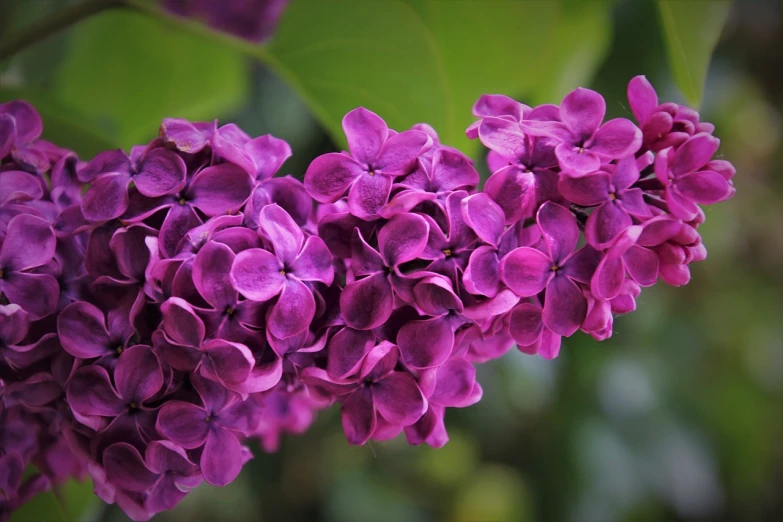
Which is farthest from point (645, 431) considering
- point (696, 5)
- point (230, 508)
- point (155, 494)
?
point (155, 494)

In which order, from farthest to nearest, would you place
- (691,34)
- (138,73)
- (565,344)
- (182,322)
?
(565,344) → (138,73) → (691,34) → (182,322)

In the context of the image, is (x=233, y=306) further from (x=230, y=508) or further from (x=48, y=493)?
(x=230, y=508)

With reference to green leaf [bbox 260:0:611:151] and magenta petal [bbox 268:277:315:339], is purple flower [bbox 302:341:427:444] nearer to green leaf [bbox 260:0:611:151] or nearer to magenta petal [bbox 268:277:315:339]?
magenta petal [bbox 268:277:315:339]

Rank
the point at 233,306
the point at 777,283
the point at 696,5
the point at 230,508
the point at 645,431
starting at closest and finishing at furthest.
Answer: the point at 233,306 < the point at 696,5 < the point at 645,431 < the point at 230,508 < the point at 777,283

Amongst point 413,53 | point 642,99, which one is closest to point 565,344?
point 413,53

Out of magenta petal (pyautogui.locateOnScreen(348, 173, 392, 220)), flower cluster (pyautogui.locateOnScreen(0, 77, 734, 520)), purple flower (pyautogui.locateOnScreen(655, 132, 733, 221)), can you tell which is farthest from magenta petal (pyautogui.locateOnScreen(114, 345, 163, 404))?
purple flower (pyautogui.locateOnScreen(655, 132, 733, 221))

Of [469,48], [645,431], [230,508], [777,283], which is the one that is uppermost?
[469,48]

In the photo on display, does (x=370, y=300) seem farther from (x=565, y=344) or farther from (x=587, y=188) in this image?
(x=565, y=344)

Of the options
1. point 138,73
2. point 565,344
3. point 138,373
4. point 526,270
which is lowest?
point 565,344
